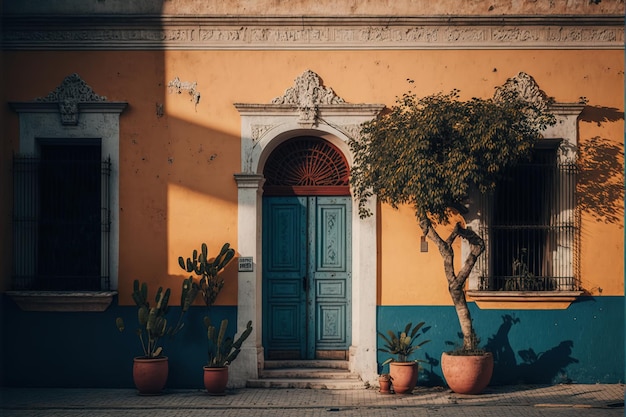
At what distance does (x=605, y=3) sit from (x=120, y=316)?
7.90 m

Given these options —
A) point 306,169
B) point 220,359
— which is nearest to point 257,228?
point 306,169

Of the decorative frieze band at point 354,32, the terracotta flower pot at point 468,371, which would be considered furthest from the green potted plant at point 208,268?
the terracotta flower pot at point 468,371

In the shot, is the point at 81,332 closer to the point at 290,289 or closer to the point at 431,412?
the point at 290,289

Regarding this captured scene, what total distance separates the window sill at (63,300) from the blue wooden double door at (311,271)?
2.23m

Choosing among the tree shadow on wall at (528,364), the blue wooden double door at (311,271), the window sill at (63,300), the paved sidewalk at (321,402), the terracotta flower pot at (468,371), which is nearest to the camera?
the paved sidewalk at (321,402)

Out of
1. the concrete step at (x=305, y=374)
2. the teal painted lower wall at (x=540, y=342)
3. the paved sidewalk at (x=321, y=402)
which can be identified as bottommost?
the paved sidewalk at (x=321, y=402)

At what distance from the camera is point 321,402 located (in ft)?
33.0

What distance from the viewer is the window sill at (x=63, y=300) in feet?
35.7

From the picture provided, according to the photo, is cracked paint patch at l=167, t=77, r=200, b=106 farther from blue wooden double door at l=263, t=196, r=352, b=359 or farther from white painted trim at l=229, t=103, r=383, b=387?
blue wooden double door at l=263, t=196, r=352, b=359

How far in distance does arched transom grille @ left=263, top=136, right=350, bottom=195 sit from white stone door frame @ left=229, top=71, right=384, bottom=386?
34 cm

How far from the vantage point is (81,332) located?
36.4 feet

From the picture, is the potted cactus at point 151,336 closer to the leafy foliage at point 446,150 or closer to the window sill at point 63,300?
the window sill at point 63,300

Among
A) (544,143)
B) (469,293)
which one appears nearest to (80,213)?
(469,293)

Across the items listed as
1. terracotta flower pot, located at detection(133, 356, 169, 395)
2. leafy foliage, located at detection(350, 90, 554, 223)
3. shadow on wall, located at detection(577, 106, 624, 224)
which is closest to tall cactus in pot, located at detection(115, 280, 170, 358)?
terracotta flower pot, located at detection(133, 356, 169, 395)
